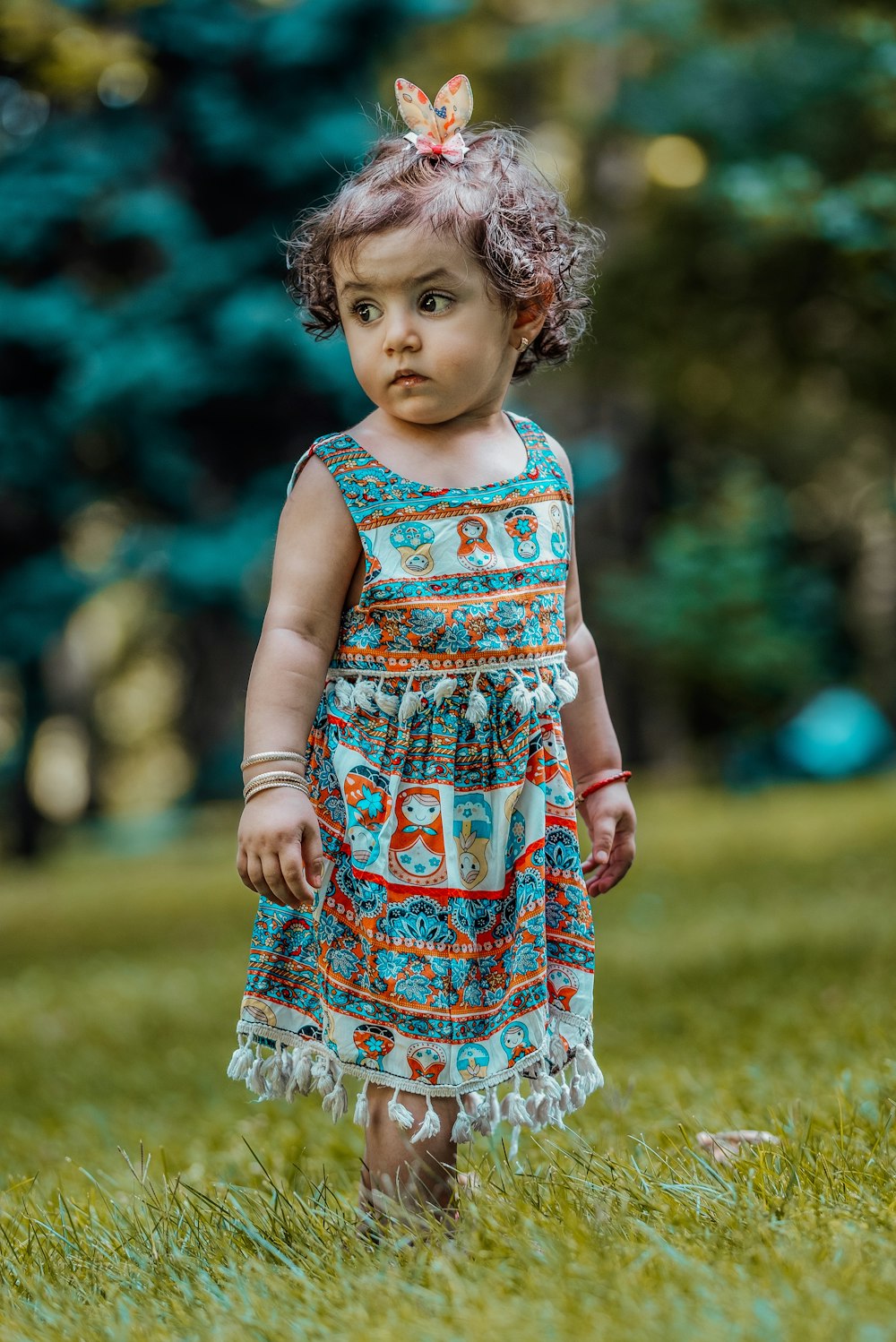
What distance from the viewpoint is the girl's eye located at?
2.38 metres

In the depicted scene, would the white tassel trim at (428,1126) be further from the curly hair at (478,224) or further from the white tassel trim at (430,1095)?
the curly hair at (478,224)

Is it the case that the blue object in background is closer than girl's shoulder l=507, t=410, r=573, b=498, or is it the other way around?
girl's shoulder l=507, t=410, r=573, b=498

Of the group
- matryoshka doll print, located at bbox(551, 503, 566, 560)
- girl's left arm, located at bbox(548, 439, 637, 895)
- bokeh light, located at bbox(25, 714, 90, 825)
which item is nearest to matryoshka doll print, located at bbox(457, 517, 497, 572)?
matryoshka doll print, located at bbox(551, 503, 566, 560)

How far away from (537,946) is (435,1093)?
286 millimetres

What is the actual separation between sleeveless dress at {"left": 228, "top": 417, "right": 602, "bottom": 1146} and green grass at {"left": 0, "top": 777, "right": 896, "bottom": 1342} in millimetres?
226

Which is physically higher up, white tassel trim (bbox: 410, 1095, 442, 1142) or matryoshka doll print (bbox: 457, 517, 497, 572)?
matryoshka doll print (bbox: 457, 517, 497, 572)

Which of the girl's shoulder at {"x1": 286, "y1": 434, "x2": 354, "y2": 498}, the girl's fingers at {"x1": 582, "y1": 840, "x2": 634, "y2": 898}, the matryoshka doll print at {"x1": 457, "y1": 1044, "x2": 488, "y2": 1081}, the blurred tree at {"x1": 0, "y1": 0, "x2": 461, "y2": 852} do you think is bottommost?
the matryoshka doll print at {"x1": 457, "y1": 1044, "x2": 488, "y2": 1081}

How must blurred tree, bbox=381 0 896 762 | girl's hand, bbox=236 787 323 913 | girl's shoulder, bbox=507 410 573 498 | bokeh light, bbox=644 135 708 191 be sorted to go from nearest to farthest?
girl's hand, bbox=236 787 323 913, girl's shoulder, bbox=507 410 573 498, blurred tree, bbox=381 0 896 762, bokeh light, bbox=644 135 708 191

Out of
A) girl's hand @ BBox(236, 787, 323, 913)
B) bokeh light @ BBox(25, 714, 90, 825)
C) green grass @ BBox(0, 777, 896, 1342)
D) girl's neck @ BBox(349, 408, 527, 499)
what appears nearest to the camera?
green grass @ BBox(0, 777, 896, 1342)

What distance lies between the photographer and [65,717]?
789 inches

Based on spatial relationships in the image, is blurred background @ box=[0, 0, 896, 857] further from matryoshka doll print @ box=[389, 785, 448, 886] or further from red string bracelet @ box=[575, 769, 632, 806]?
matryoshka doll print @ box=[389, 785, 448, 886]

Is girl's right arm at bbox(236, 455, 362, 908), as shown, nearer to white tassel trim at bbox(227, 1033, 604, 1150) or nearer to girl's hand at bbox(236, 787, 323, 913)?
girl's hand at bbox(236, 787, 323, 913)

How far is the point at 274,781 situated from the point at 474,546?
1.63 ft

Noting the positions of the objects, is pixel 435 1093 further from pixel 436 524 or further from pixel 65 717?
pixel 65 717
